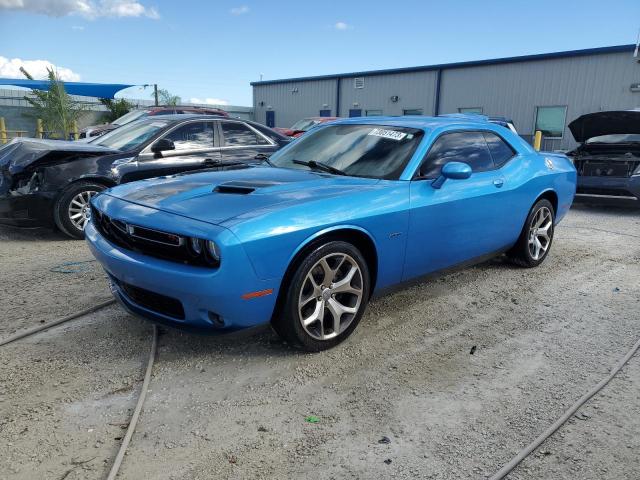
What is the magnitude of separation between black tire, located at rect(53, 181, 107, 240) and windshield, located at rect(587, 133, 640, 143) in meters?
8.05

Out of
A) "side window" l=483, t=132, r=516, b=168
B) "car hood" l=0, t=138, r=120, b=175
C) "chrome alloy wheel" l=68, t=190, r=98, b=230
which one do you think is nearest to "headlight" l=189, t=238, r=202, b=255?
"side window" l=483, t=132, r=516, b=168

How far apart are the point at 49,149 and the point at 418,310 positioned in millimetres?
4473

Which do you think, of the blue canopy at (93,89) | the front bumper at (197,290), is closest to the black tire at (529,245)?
the front bumper at (197,290)

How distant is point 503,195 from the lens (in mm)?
4402

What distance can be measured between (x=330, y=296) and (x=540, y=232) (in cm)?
292

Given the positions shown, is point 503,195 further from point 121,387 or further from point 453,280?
point 121,387

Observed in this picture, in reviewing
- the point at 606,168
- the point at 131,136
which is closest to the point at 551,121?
the point at 606,168

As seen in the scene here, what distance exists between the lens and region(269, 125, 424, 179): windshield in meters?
3.73

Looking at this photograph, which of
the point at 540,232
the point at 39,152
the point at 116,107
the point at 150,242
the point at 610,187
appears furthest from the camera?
the point at 116,107

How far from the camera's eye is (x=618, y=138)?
874cm

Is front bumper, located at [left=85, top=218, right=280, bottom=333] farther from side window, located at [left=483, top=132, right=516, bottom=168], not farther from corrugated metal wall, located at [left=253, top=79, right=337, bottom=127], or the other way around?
corrugated metal wall, located at [left=253, top=79, right=337, bottom=127]

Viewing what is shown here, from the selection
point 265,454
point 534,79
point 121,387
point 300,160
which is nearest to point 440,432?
point 265,454

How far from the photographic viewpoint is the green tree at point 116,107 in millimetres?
25781

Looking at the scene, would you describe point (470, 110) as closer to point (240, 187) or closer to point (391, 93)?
point (391, 93)
